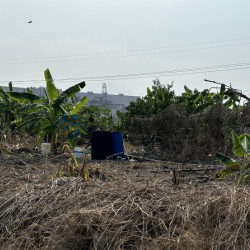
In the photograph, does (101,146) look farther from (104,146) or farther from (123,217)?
(123,217)

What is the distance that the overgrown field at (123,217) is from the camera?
13.0 feet

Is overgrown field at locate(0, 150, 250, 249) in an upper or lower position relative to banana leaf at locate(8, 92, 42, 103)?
lower

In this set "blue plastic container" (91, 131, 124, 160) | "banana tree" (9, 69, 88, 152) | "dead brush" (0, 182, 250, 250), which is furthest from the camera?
"banana tree" (9, 69, 88, 152)

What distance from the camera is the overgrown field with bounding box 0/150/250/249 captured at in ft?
13.0

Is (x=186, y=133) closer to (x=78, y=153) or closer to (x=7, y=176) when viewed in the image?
(x=78, y=153)

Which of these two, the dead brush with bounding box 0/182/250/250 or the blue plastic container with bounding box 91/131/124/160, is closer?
the dead brush with bounding box 0/182/250/250

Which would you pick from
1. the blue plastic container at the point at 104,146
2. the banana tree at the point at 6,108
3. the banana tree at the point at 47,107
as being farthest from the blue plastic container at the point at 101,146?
the banana tree at the point at 6,108

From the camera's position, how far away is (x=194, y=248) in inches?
148

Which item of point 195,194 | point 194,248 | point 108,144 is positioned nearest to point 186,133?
point 108,144

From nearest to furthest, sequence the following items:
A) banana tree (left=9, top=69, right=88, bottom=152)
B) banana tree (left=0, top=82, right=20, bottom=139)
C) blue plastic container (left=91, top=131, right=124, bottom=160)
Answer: blue plastic container (left=91, top=131, right=124, bottom=160) < banana tree (left=9, top=69, right=88, bottom=152) < banana tree (left=0, top=82, right=20, bottom=139)

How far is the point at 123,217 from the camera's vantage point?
14.3 feet

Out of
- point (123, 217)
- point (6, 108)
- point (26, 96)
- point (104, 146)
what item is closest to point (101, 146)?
point (104, 146)

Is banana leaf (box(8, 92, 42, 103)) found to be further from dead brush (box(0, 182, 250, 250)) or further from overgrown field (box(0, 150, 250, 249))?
dead brush (box(0, 182, 250, 250))

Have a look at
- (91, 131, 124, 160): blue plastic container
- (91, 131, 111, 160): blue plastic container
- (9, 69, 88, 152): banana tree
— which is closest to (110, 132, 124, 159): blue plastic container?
(91, 131, 124, 160): blue plastic container
